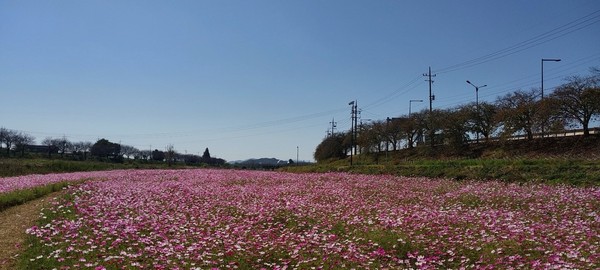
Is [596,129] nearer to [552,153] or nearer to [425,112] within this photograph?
[552,153]

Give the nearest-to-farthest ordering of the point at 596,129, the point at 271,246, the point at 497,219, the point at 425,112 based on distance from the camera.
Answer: the point at 271,246 < the point at 497,219 < the point at 596,129 < the point at 425,112

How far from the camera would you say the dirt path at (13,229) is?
823 cm

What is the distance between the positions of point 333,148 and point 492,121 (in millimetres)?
42810

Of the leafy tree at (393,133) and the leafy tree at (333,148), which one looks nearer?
the leafy tree at (393,133)

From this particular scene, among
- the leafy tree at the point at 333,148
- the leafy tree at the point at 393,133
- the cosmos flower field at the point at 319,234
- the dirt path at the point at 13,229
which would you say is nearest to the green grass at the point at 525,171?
the cosmos flower field at the point at 319,234

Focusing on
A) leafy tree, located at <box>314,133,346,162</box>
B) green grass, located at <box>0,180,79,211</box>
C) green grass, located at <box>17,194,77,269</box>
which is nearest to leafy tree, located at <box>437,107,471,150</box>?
leafy tree, located at <box>314,133,346,162</box>

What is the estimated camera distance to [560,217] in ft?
36.7

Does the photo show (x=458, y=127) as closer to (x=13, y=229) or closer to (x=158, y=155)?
(x=13, y=229)

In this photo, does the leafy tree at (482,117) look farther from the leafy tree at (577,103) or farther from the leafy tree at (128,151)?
the leafy tree at (128,151)

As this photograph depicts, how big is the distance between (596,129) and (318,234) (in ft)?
130

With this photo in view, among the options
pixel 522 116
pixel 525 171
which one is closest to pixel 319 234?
pixel 525 171

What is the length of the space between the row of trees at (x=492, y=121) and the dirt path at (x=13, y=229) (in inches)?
1569

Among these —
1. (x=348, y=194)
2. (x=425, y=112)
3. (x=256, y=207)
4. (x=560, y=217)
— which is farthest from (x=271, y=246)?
(x=425, y=112)

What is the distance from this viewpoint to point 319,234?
984 cm
